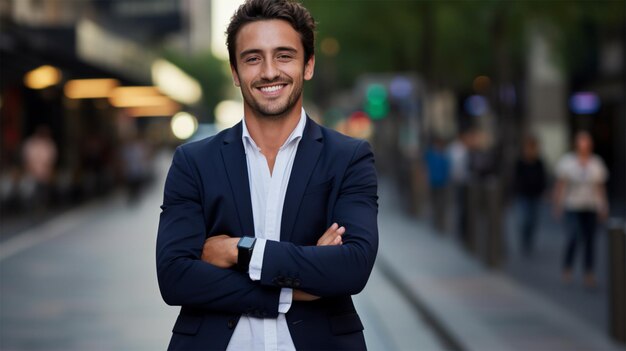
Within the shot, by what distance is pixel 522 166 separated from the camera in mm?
15812

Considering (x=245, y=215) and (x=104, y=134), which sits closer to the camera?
(x=245, y=215)

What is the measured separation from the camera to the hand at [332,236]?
124 inches

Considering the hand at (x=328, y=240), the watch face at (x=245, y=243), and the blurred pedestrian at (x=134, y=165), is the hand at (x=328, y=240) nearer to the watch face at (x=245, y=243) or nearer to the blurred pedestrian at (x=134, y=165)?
the watch face at (x=245, y=243)

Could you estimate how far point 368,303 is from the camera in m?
12.2

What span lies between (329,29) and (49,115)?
9731 millimetres

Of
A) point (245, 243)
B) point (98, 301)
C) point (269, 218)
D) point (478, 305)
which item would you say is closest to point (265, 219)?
point (269, 218)

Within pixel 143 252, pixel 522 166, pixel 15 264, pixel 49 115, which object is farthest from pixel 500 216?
pixel 49 115

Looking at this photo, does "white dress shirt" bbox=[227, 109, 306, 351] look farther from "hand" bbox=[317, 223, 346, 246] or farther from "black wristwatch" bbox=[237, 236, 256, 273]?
"hand" bbox=[317, 223, 346, 246]

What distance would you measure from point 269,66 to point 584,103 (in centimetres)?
3132

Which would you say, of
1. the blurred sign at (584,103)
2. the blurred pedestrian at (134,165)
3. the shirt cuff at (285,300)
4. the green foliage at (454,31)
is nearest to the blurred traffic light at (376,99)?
the green foliage at (454,31)

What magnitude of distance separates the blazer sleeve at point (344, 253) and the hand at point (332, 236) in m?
0.02

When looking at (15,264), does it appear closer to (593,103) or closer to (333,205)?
(333,205)

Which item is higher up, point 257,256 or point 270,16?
point 270,16

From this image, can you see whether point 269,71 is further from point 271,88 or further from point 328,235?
point 328,235
